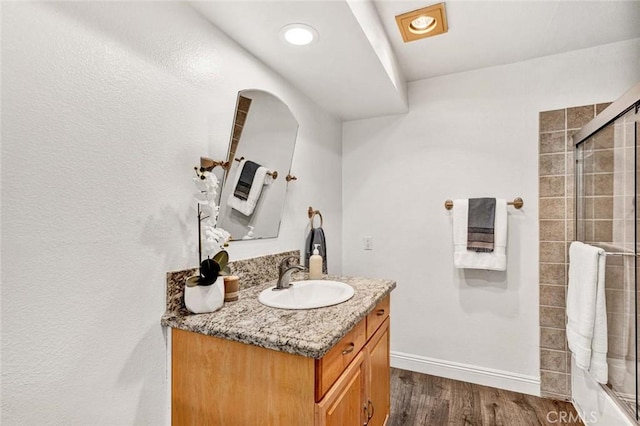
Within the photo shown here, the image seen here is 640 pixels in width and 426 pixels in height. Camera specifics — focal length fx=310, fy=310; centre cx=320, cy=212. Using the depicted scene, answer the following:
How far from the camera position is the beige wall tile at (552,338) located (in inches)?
81.1

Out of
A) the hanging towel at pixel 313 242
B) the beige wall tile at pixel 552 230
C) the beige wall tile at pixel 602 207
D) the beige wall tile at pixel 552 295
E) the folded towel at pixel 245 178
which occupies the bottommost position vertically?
the beige wall tile at pixel 552 295

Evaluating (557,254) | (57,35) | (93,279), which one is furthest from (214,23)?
(557,254)

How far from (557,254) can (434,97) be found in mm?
1422

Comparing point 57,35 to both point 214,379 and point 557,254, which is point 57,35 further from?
point 557,254

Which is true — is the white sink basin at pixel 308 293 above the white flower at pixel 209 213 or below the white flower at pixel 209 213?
below

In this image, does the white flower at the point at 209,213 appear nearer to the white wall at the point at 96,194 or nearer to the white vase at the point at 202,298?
the white wall at the point at 96,194

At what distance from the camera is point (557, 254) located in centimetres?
207

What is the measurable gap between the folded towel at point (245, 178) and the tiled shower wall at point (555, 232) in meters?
1.92

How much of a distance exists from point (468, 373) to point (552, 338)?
0.61 m

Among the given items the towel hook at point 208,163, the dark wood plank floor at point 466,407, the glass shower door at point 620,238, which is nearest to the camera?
the towel hook at point 208,163

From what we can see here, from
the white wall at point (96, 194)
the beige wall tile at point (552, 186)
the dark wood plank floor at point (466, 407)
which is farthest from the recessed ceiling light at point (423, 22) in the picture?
the dark wood plank floor at point (466, 407)

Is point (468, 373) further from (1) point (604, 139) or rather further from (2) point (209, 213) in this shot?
(2) point (209, 213)

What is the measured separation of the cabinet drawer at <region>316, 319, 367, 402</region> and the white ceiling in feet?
4.23

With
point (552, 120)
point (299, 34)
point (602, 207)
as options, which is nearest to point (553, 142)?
point (552, 120)
